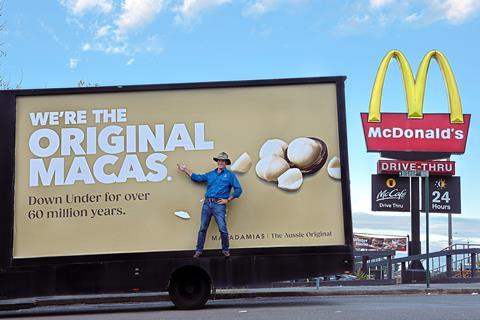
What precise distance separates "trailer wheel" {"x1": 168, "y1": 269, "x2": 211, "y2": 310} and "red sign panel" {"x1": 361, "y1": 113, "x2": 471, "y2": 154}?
1460 centimetres

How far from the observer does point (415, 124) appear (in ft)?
78.7

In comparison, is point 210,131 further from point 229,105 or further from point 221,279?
point 221,279

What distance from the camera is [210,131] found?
1049 cm

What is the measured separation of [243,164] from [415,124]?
15051 mm

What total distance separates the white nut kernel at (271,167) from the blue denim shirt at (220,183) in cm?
43

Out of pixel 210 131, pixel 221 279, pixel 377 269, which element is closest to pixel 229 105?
pixel 210 131

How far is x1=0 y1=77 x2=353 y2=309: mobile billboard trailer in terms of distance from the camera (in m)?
10.1

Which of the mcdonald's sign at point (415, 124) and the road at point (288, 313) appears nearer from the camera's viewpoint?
the road at point (288, 313)

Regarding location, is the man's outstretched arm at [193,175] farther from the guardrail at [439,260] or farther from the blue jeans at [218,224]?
the guardrail at [439,260]

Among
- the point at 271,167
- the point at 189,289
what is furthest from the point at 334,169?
the point at 189,289

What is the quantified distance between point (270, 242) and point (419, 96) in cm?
1537

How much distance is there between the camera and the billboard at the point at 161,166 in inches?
403

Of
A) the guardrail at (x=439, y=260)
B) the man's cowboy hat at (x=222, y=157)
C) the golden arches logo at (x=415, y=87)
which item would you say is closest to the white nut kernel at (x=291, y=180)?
the man's cowboy hat at (x=222, y=157)

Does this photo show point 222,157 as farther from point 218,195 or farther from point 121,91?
point 121,91
